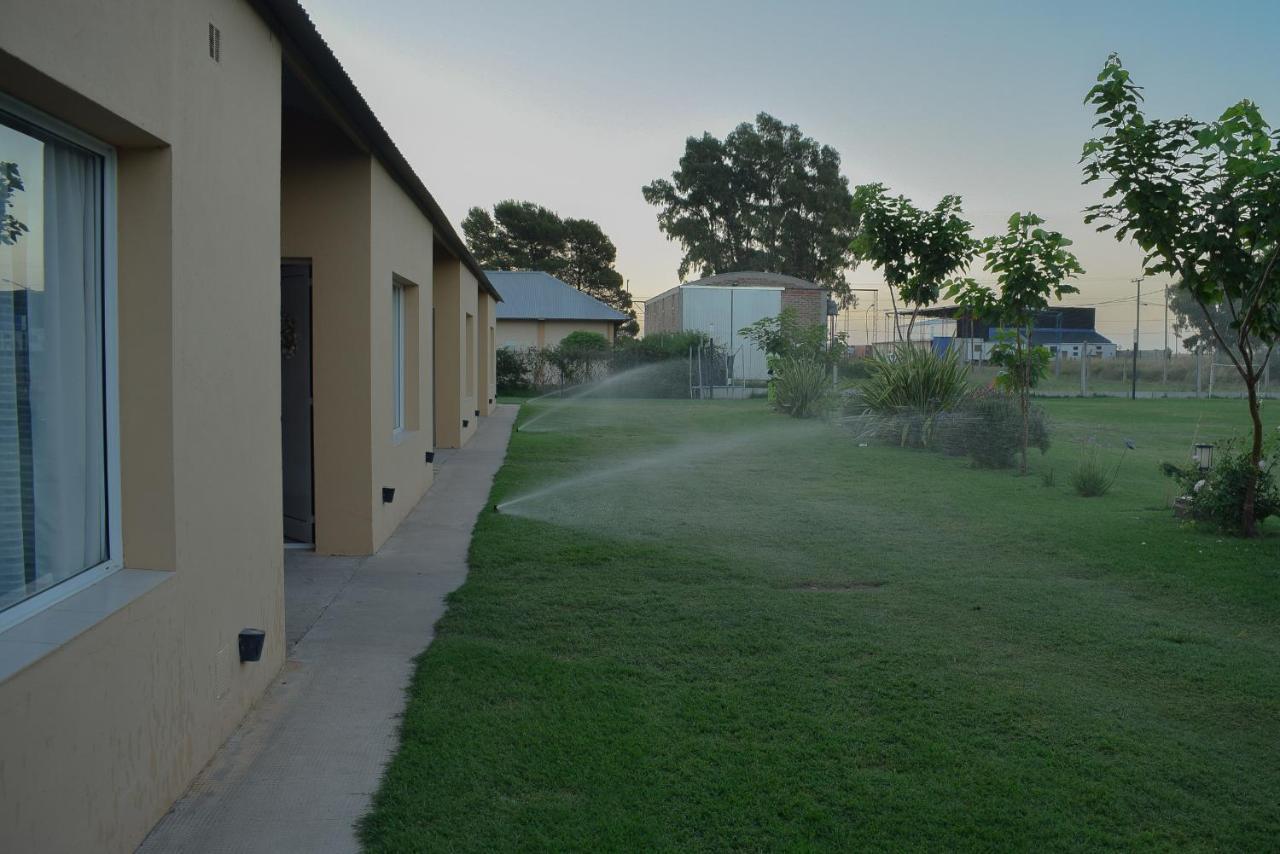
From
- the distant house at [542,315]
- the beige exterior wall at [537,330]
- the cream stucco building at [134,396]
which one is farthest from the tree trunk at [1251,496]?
the beige exterior wall at [537,330]

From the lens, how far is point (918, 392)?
16.4 metres

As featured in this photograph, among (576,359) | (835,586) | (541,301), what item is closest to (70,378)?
(835,586)

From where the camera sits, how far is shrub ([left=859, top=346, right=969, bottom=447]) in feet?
53.3

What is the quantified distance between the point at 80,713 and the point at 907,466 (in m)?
12.3

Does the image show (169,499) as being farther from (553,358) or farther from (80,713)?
(553,358)

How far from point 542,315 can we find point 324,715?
38.9 metres

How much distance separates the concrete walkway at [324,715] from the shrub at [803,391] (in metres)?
14.9

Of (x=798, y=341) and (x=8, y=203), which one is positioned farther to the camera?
(x=798, y=341)

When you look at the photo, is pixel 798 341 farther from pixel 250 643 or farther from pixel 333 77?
pixel 250 643

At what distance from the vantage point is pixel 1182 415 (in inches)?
969

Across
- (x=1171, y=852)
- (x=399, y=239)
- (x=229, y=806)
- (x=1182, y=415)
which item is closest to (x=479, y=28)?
(x=399, y=239)

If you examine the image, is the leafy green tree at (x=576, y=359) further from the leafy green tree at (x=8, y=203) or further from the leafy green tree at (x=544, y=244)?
the leafy green tree at (x=8, y=203)

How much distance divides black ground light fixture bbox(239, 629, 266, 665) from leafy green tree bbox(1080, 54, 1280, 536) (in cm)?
692

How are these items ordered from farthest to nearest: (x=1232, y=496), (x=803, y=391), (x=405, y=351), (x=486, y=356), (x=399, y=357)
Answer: (x=486, y=356) → (x=803, y=391) → (x=405, y=351) → (x=399, y=357) → (x=1232, y=496)
